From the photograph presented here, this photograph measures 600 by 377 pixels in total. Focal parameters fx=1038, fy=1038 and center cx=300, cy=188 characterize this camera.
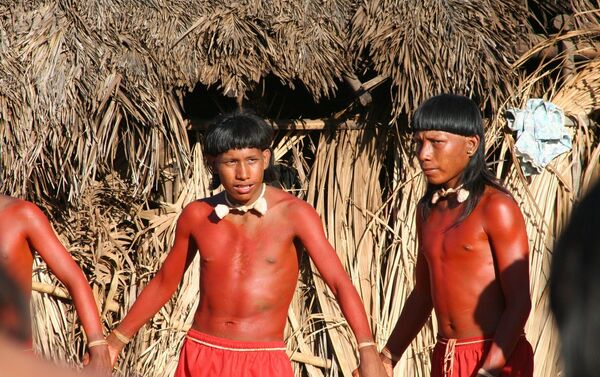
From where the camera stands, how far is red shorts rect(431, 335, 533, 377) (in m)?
3.91

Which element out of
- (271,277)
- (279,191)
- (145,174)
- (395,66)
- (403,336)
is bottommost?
(403,336)

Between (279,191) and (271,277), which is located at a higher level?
(279,191)

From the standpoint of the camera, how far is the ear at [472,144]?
4.11 metres

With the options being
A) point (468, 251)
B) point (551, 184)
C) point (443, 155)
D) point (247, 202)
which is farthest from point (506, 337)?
point (551, 184)

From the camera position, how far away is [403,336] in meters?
4.32

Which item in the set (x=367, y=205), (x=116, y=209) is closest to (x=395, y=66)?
(x=367, y=205)

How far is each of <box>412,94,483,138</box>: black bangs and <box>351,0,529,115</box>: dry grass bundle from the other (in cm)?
134

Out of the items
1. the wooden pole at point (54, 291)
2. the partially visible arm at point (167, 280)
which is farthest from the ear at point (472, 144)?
the wooden pole at point (54, 291)

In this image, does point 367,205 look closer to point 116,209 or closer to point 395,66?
point 395,66

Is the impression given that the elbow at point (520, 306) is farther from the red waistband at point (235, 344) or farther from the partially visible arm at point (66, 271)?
the partially visible arm at point (66, 271)

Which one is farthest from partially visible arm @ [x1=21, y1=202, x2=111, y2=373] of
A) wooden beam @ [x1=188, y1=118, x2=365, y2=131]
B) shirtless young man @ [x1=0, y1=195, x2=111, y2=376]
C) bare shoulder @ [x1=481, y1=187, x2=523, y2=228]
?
A: wooden beam @ [x1=188, y1=118, x2=365, y2=131]

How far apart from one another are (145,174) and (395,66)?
1.49 metres

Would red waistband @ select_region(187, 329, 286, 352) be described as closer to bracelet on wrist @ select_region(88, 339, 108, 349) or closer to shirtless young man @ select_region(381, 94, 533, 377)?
bracelet on wrist @ select_region(88, 339, 108, 349)

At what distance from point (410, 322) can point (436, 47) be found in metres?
1.85
